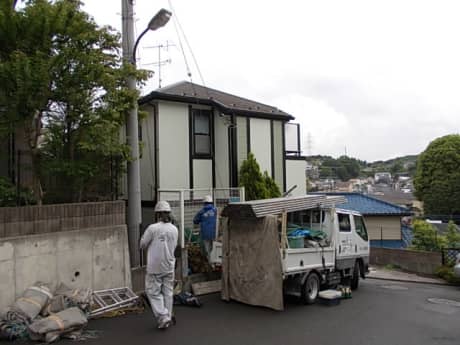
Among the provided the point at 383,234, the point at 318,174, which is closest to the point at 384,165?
the point at 318,174

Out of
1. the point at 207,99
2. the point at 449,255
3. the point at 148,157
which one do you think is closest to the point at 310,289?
the point at 148,157

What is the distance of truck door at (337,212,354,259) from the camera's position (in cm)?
1087

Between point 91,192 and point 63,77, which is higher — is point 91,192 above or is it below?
below

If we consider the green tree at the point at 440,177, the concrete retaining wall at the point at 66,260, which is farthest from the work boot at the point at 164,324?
the green tree at the point at 440,177

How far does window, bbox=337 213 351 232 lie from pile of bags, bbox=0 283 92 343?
21.3 ft

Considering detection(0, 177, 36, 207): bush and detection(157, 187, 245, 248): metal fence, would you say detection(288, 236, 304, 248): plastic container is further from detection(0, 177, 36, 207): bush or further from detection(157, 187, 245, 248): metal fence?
detection(0, 177, 36, 207): bush

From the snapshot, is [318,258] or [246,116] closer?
[318,258]

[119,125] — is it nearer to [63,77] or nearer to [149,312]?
[63,77]

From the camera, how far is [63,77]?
7.96m

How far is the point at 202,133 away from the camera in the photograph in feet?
47.5

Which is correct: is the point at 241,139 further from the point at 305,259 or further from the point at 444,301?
the point at 444,301

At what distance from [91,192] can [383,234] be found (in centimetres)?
1966

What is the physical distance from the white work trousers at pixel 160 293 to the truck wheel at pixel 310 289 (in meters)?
3.39

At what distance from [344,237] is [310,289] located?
210cm
